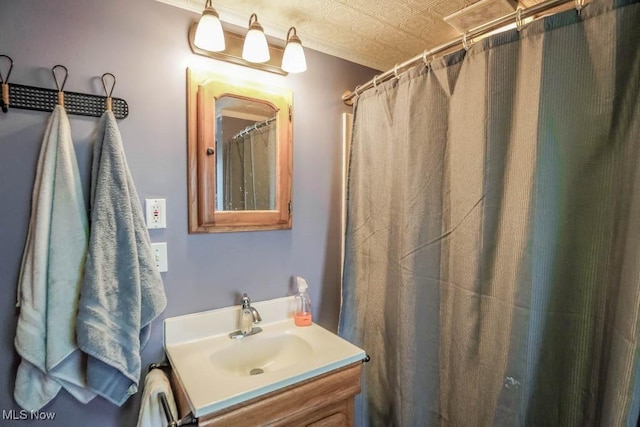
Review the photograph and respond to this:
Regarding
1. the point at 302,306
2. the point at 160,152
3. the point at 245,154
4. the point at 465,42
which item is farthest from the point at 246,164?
the point at 465,42

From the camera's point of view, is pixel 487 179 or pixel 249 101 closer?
pixel 487 179

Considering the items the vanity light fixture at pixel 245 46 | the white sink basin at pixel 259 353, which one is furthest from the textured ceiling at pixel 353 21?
the white sink basin at pixel 259 353

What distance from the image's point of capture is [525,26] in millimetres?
846

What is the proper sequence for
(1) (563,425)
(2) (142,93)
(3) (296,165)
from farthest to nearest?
(3) (296,165)
(2) (142,93)
(1) (563,425)

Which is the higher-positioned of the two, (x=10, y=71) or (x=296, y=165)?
(x=10, y=71)

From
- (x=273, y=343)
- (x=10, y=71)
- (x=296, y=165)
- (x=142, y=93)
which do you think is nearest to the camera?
(x=10, y=71)

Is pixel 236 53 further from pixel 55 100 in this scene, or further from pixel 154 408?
pixel 154 408

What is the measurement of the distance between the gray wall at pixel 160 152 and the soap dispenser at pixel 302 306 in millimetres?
77

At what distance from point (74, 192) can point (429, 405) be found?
1.43 metres

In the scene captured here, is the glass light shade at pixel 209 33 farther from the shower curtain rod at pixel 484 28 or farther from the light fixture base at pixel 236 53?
the shower curtain rod at pixel 484 28

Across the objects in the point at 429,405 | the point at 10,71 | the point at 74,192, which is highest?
the point at 10,71

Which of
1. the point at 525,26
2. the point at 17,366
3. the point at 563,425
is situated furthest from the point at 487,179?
the point at 17,366

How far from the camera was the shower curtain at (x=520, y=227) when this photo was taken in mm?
709

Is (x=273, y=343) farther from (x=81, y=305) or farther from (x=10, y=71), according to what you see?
(x=10, y=71)
